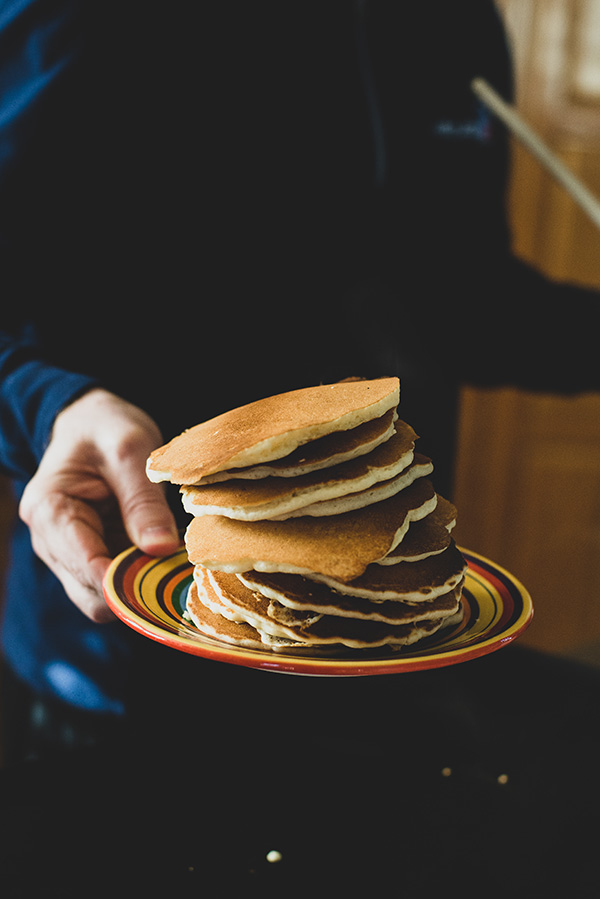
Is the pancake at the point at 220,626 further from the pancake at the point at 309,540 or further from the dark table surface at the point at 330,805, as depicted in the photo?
the dark table surface at the point at 330,805

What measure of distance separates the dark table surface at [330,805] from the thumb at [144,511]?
0.68ft

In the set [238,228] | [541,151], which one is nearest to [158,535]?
[238,228]

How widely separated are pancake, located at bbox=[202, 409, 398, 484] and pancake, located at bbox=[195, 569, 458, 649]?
105mm

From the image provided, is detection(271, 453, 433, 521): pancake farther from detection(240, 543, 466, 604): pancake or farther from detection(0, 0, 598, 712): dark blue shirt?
detection(0, 0, 598, 712): dark blue shirt

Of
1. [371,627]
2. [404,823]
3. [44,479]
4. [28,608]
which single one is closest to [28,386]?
[44,479]

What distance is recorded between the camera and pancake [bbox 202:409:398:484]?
1.99 ft

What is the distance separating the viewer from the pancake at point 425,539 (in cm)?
63

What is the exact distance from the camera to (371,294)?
136 centimetres

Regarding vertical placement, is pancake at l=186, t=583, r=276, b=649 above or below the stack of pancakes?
below

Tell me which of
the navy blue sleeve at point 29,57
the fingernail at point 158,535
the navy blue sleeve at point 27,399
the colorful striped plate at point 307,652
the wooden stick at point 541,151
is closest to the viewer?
the colorful striped plate at point 307,652

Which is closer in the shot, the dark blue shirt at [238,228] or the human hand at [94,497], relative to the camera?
the human hand at [94,497]

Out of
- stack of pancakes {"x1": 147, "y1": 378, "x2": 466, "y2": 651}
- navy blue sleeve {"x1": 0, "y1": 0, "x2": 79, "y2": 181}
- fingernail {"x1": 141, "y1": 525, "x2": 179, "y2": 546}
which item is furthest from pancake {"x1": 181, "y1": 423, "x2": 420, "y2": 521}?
navy blue sleeve {"x1": 0, "y1": 0, "x2": 79, "y2": 181}

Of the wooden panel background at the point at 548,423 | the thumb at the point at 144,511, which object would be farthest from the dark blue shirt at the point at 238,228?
the wooden panel background at the point at 548,423

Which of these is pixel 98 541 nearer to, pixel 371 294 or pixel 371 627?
pixel 371 627
